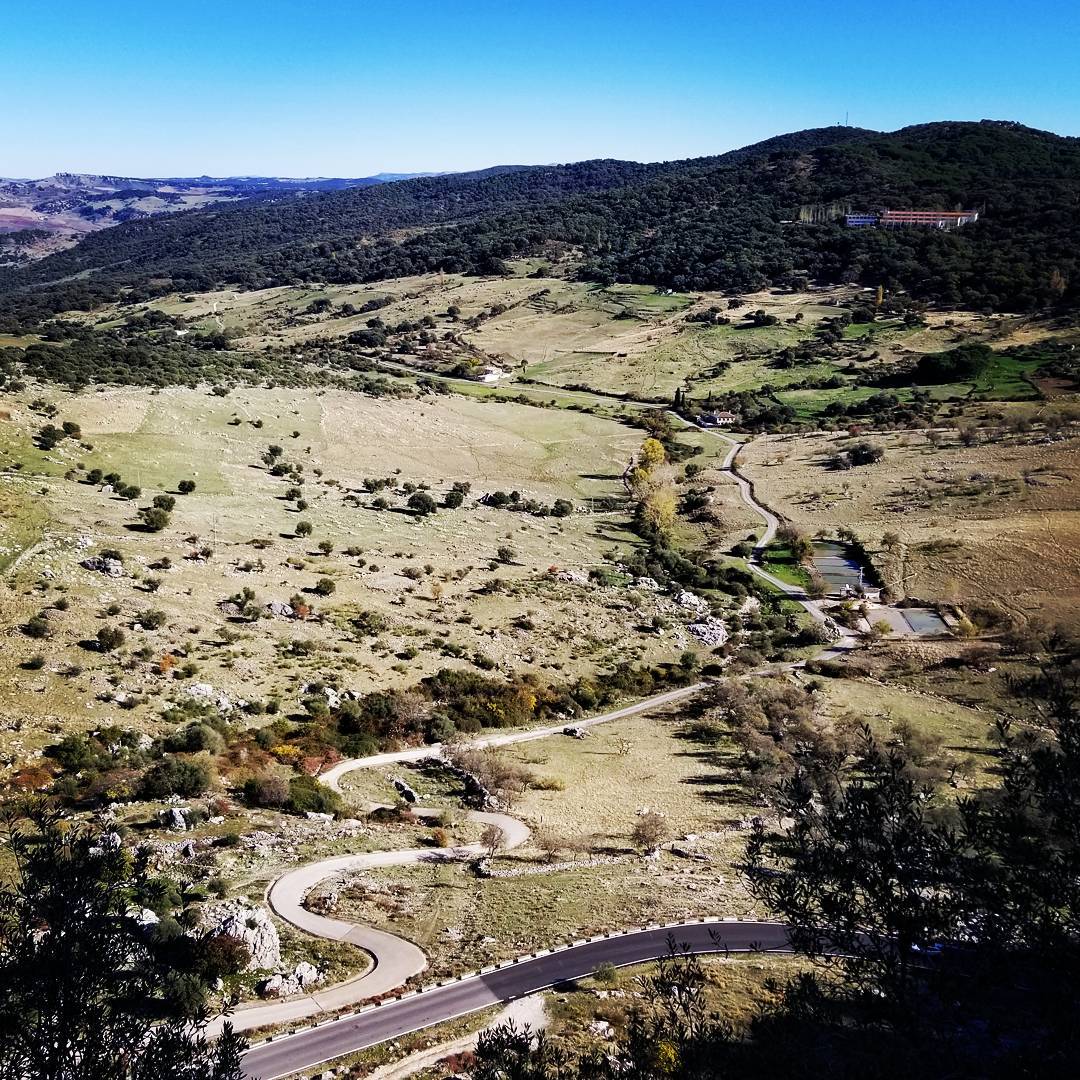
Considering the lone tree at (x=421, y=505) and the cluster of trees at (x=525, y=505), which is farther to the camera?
the cluster of trees at (x=525, y=505)

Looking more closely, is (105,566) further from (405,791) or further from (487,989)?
(487,989)

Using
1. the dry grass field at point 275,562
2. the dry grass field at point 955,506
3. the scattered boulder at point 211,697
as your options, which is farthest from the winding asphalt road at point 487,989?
the dry grass field at point 955,506

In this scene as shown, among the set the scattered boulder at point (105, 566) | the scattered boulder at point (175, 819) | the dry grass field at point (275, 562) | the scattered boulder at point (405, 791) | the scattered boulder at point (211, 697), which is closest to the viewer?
the scattered boulder at point (175, 819)

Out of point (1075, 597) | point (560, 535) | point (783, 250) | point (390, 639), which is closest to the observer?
point (390, 639)

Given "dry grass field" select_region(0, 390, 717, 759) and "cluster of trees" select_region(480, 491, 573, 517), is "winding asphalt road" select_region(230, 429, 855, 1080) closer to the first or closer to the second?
"dry grass field" select_region(0, 390, 717, 759)

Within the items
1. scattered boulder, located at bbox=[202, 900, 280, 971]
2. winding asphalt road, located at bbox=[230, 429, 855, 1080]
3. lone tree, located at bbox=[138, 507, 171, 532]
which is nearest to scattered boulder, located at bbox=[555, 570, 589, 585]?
lone tree, located at bbox=[138, 507, 171, 532]

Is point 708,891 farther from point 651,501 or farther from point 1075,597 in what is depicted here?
point 651,501

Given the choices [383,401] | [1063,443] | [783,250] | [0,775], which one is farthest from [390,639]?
[783,250]

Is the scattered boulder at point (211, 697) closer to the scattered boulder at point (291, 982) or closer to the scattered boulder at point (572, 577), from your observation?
the scattered boulder at point (291, 982)

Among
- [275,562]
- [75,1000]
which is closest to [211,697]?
[275,562]
